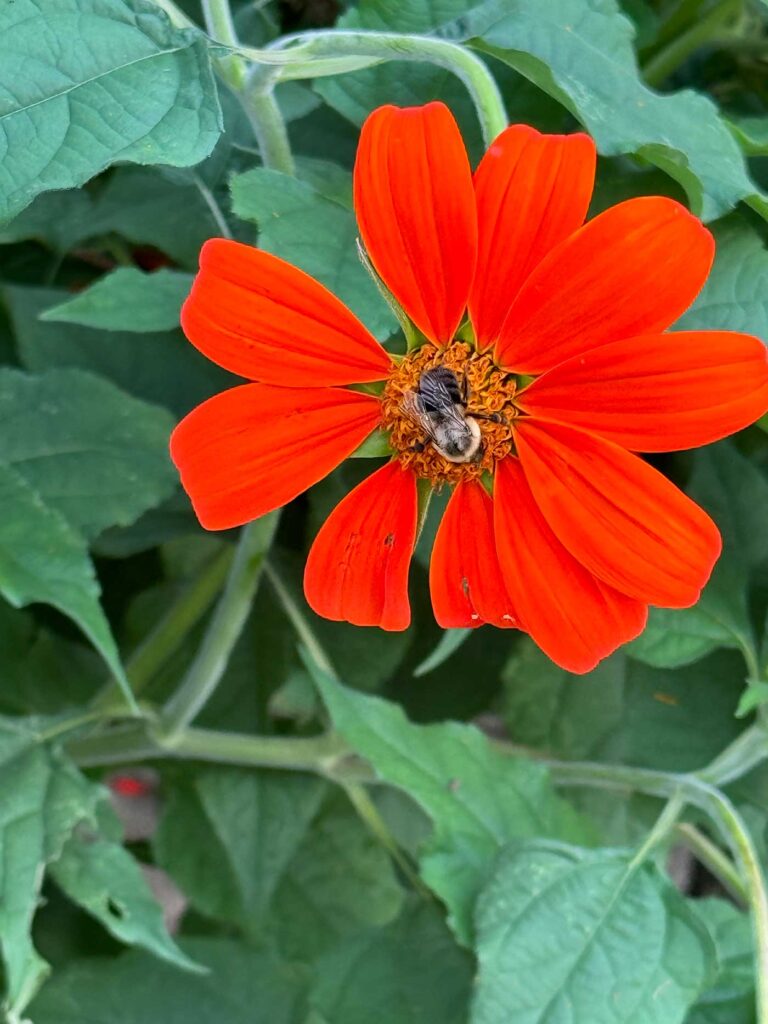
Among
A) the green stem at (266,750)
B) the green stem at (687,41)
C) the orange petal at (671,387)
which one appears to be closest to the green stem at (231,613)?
the green stem at (266,750)

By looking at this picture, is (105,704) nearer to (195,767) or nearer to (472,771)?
(195,767)

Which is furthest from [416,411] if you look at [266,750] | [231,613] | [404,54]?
[266,750]

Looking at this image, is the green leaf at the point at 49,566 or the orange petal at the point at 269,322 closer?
the orange petal at the point at 269,322

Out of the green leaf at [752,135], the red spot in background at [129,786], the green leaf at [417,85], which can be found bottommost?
the red spot in background at [129,786]

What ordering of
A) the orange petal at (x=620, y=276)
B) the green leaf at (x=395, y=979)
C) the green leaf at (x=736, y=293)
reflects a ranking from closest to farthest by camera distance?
1. the orange petal at (x=620, y=276)
2. the green leaf at (x=736, y=293)
3. the green leaf at (x=395, y=979)

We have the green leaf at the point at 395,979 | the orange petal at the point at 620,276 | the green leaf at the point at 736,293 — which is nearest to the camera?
the orange petal at the point at 620,276

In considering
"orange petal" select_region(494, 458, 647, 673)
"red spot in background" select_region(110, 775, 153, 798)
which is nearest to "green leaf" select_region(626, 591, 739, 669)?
"orange petal" select_region(494, 458, 647, 673)

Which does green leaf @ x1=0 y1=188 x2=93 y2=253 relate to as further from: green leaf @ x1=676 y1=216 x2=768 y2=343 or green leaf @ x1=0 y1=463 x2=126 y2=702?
green leaf @ x1=676 y1=216 x2=768 y2=343

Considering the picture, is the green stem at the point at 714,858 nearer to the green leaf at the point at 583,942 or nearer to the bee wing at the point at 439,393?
the green leaf at the point at 583,942
